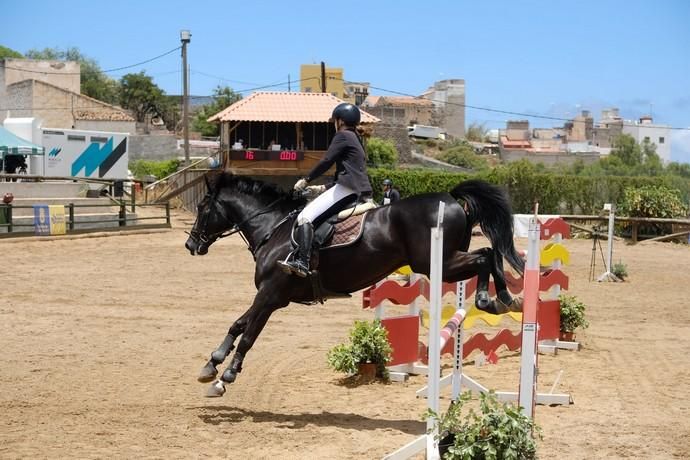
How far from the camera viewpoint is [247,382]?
837cm

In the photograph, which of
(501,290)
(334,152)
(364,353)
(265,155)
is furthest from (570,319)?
(265,155)

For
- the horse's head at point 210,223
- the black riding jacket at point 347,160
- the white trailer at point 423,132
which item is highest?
the white trailer at point 423,132

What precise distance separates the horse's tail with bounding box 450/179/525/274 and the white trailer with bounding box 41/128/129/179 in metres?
29.5

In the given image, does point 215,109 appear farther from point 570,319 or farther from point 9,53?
point 570,319

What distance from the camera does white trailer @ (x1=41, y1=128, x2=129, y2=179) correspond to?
33.7 metres

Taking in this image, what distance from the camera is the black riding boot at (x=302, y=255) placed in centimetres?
703

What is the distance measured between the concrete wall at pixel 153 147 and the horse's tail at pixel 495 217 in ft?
173

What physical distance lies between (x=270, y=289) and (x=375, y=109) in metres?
70.1

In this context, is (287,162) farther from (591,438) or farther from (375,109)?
(375,109)

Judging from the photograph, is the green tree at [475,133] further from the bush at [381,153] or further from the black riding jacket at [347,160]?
the black riding jacket at [347,160]

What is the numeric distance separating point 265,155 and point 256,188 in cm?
3097

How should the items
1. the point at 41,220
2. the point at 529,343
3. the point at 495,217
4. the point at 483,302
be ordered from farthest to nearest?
the point at 41,220 → the point at 495,217 → the point at 483,302 → the point at 529,343

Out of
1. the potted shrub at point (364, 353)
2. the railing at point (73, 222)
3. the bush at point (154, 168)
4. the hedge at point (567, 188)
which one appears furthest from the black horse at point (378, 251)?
the bush at point (154, 168)

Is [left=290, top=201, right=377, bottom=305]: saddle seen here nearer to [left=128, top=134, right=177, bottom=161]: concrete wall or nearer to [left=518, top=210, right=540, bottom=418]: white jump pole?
[left=518, top=210, right=540, bottom=418]: white jump pole
